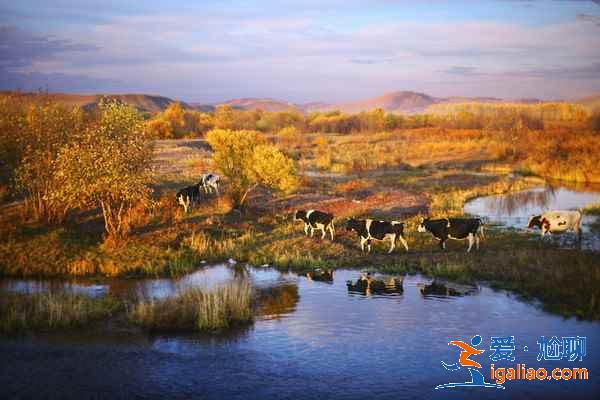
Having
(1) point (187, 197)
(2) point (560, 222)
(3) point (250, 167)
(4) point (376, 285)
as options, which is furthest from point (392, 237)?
(1) point (187, 197)

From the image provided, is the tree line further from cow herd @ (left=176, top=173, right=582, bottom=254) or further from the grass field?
cow herd @ (left=176, top=173, right=582, bottom=254)

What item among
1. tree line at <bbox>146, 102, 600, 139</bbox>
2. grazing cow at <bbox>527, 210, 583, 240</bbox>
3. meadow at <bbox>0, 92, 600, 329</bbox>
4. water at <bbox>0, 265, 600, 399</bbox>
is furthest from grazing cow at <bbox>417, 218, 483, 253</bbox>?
tree line at <bbox>146, 102, 600, 139</bbox>

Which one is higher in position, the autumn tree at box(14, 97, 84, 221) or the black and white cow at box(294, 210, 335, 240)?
the autumn tree at box(14, 97, 84, 221)

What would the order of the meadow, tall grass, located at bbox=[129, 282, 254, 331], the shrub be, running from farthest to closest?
the shrub → the meadow → tall grass, located at bbox=[129, 282, 254, 331]

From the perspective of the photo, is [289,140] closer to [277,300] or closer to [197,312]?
[277,300]

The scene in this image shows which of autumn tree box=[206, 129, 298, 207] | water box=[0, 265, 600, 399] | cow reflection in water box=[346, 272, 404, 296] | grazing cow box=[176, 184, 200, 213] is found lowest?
water box=[0, 265, 600, 399]

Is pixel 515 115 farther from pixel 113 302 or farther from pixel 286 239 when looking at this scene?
pixel 113 302

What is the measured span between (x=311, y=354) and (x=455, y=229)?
35.6 feet

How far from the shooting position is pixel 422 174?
47.1m

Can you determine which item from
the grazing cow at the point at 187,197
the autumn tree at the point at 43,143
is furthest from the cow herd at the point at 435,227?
the autumn tree at the point at 43,143

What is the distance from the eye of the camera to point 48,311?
15.6 m

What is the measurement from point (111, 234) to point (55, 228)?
Answer: 273cm

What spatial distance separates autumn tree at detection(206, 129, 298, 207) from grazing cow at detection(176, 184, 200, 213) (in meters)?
1.95

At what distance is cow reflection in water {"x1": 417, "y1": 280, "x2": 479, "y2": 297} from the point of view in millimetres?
17781
